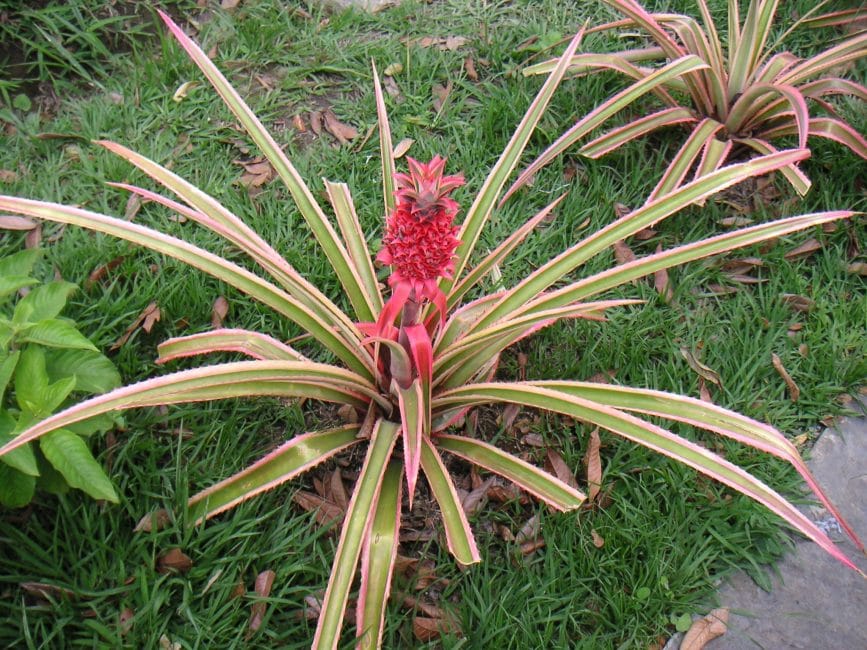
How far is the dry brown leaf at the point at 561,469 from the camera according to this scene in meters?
2.16

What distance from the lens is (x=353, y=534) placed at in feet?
5.44

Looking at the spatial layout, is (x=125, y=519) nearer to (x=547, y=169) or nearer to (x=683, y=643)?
(x=683, y=643)

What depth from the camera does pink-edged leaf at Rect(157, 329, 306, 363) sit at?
1851mm

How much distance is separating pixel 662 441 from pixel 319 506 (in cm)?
94

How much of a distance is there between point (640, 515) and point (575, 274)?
0.87m

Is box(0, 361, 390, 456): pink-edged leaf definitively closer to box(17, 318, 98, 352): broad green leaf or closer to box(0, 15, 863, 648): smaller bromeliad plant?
box(0, 15, 863, 648): smaller bromeliad plant

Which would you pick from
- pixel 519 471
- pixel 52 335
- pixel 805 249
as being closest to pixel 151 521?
pixel 52 335

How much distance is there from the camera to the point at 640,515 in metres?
2.11

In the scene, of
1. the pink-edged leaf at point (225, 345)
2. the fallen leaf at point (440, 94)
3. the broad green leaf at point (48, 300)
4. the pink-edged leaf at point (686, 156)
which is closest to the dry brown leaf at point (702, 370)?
the pink-edged leaf at point (686, 156)

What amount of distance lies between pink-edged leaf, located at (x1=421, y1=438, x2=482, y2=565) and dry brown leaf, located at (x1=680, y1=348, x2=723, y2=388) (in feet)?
3.37

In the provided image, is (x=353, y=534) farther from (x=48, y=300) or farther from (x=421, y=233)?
(x=48, y=300)

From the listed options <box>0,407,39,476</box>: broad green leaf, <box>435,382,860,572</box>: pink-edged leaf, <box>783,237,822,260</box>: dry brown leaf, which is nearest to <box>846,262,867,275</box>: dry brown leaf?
<box>783,237,822,260</box>: dry brown leaf

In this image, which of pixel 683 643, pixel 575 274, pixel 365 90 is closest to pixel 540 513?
pixel 683 643

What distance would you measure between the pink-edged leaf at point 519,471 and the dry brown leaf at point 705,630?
20.9 inches
